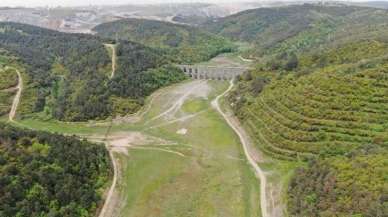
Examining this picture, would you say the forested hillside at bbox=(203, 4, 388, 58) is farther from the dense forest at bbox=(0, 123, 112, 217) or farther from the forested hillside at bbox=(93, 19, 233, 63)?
the dense forest at bbox=(0, 123, 112, 217)

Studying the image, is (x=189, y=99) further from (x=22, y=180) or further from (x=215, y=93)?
(x=22, y=180)

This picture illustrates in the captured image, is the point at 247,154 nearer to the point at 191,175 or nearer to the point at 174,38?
the point at 191,175

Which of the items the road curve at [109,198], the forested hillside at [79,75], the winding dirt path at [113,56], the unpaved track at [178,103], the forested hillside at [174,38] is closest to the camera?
the road curve at [109,198]

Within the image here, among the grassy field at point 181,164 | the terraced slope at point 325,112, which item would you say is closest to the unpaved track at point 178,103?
the grassy field at point 181,164

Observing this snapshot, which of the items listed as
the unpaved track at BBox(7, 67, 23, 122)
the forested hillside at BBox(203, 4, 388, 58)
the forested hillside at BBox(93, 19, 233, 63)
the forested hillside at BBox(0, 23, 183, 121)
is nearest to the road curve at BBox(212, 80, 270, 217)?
the forested hillside at BBox(0, 23, 183, 121)

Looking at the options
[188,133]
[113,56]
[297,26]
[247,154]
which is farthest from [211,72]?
[297,26]

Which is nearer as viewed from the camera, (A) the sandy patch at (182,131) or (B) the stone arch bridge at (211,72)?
(A) the sandy patch at (182,131)

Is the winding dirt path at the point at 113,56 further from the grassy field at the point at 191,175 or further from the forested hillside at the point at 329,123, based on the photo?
the forested hillside at the point at 329,123

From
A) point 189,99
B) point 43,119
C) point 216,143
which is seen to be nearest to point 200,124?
point 216,143
